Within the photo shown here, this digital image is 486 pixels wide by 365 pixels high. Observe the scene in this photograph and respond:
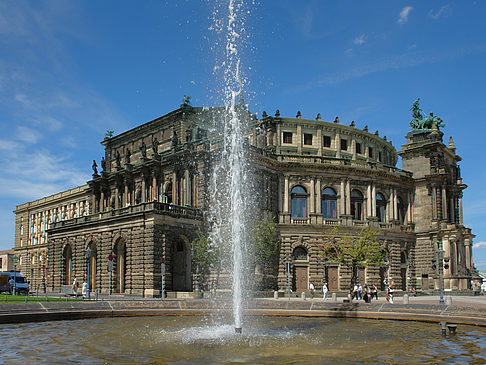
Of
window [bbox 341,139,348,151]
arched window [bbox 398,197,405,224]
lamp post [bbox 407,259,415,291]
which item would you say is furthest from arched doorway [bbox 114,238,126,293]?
arched window [bbox 398,197,405,224]

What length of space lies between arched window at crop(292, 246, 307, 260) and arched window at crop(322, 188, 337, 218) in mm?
4898

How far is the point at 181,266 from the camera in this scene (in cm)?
5119

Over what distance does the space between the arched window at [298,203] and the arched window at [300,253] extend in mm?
3845

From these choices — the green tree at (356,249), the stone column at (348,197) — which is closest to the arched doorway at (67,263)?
the green tree at (356,249)

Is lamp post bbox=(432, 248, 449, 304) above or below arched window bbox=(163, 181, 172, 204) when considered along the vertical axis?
below

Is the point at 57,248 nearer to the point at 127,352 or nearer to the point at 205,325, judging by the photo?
the point at 205,325

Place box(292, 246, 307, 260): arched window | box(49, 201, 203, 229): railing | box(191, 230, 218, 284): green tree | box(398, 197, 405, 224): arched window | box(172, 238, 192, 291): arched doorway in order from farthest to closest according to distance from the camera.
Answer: box(398, 197, 405, 224): arched window, box(292, 246, 307, 260): arched window, box(172, 238, 192, 291): arched doorway, box(49, 201, 203, 229): railing, box(191, 230, 218, 284): green tree

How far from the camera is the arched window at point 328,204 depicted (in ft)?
185

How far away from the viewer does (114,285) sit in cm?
5038

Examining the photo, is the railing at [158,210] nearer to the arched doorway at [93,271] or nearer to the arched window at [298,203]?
the arched doorway at [93,271]

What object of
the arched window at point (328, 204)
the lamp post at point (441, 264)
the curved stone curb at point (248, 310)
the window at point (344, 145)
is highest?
the window at point (344, 145)

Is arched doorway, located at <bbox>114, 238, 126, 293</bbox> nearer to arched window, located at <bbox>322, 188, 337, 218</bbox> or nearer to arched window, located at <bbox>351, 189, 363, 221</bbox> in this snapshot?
arched window, located at <bbox>322, 188, 337, 218</bbox>

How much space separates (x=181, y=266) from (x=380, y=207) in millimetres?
25135

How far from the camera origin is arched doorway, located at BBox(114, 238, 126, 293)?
5046cm
